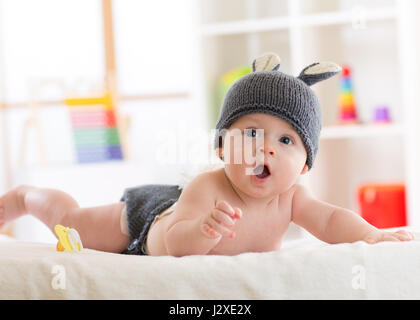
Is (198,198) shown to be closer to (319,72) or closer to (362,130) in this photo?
(319,72)

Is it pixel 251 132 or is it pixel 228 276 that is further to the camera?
pixel 251 132

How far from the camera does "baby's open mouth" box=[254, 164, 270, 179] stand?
0.98 metres

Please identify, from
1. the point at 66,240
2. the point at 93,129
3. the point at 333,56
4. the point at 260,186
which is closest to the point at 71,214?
the point at 66,240

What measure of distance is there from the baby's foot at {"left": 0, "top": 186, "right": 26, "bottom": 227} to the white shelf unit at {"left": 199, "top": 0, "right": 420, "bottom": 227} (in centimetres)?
135

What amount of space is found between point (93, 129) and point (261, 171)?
2509 millimetres

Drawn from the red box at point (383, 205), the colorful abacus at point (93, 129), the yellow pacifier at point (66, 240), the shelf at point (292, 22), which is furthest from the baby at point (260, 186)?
the colorful abacus at point (93, 129)

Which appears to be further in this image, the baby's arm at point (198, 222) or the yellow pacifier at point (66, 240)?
the yellow pacifier at point (66, 240)

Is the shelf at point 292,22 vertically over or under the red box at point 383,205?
over

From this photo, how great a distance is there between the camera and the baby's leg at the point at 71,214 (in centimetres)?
126

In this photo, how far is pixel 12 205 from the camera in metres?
1.41

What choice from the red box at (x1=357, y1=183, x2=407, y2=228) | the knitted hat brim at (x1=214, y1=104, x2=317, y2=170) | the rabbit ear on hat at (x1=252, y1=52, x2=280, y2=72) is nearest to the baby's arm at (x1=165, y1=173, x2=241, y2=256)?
the knitted hat brim at (x1=214, y1=104, x2=317, y2=170)

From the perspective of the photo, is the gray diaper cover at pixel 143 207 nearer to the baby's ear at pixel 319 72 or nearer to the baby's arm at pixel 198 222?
the baby's arm at pixel 198 222
